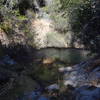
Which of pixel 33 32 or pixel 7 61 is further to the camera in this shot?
pixel 33 32

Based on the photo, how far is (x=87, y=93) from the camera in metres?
5.73

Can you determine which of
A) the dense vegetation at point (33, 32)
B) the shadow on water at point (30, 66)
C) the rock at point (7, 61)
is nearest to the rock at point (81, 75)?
the dense vegetation at point (33, 32)

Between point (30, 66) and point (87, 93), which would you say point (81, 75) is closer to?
point (87, 93)

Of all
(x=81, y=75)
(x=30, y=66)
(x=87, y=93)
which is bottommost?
(x=30, y=66)

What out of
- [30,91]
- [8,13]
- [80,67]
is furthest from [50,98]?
[8,13]

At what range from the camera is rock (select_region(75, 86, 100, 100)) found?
553 centimetres

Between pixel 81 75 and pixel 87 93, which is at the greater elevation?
pixel 87 93

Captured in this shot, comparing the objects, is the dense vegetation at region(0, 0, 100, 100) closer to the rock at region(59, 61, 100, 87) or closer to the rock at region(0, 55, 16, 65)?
the rock at region(0, 55, 16, 65)

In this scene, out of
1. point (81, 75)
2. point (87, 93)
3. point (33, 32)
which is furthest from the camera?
point (33, 32)

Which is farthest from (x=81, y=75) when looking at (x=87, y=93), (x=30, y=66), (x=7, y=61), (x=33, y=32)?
(x=33, y=32)

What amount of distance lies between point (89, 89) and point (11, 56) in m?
4.43

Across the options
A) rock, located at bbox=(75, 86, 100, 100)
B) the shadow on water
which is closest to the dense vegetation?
the shadow on water

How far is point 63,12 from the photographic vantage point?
11.3 meters

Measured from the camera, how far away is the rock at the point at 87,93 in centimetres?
553
